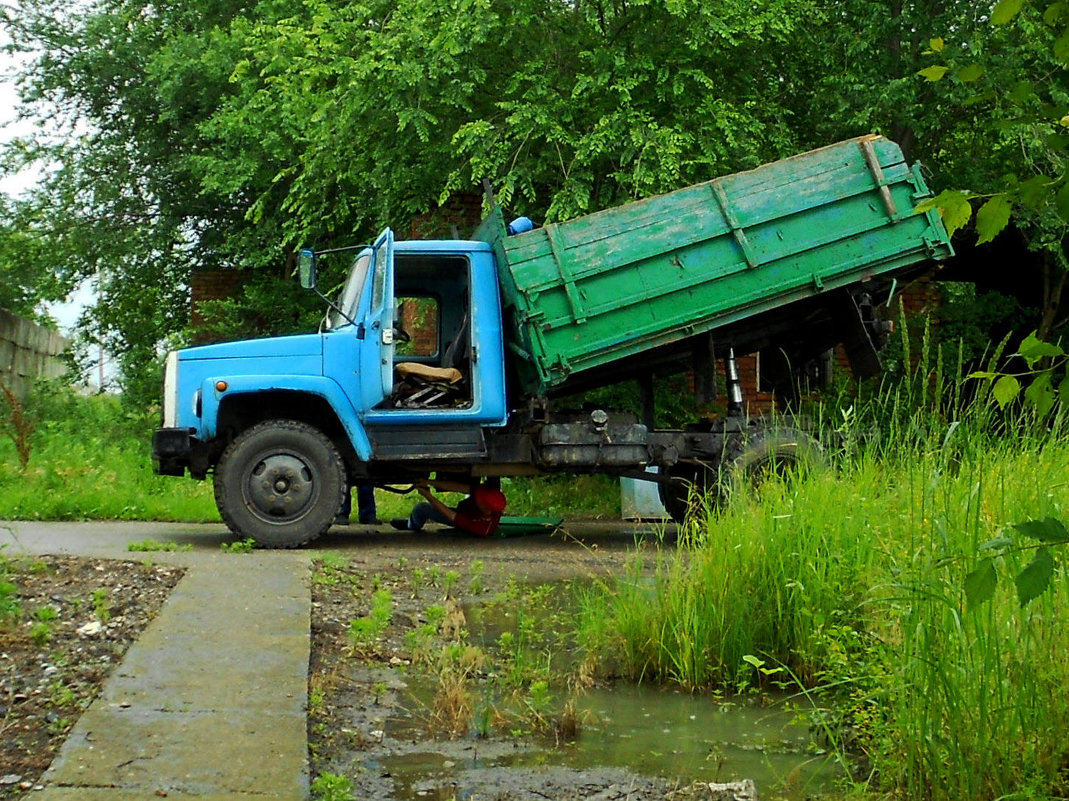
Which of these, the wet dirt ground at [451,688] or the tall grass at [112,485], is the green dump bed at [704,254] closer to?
the wet dirt ground at [451,688]

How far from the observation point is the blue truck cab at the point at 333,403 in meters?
9.61

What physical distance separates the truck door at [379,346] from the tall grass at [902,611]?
3.38 m

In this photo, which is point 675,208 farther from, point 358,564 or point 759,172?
point 358,564

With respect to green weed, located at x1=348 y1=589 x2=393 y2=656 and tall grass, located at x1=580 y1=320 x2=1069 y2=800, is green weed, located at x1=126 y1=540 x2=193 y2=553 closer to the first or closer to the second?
green weed, located at x1=348 y1=589 x2=393 y2=656

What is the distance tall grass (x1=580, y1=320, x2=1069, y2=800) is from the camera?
146 inches

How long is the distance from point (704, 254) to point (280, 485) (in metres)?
3.54

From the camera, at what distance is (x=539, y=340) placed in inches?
379

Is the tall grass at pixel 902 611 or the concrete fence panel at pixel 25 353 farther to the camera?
the concrete fence panel at pixel 25 353

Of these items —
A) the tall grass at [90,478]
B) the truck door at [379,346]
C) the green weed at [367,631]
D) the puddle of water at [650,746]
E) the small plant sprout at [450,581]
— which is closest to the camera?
the puddle of water at [650,746]

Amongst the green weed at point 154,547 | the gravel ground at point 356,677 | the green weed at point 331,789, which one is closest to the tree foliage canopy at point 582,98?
the green weed at point 154,547

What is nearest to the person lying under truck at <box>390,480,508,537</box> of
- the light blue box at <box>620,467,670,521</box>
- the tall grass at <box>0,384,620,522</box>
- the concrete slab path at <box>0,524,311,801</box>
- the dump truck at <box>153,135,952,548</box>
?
the dump truck at <box>153,135,952,548</box>

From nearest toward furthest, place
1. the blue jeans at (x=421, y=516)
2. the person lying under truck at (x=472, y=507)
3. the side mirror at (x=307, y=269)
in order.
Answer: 1. the side mirror at (x=307, y=269)
2. the person lying under truck at (x=472, y=507)
3. the blue jeans at (x=421, y=516)

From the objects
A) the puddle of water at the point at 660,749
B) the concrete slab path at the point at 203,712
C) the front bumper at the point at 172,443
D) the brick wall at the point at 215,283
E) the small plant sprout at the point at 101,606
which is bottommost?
the puddle of water at the point at 660,749

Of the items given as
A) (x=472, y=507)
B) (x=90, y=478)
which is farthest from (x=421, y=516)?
(x=90, y=478)
